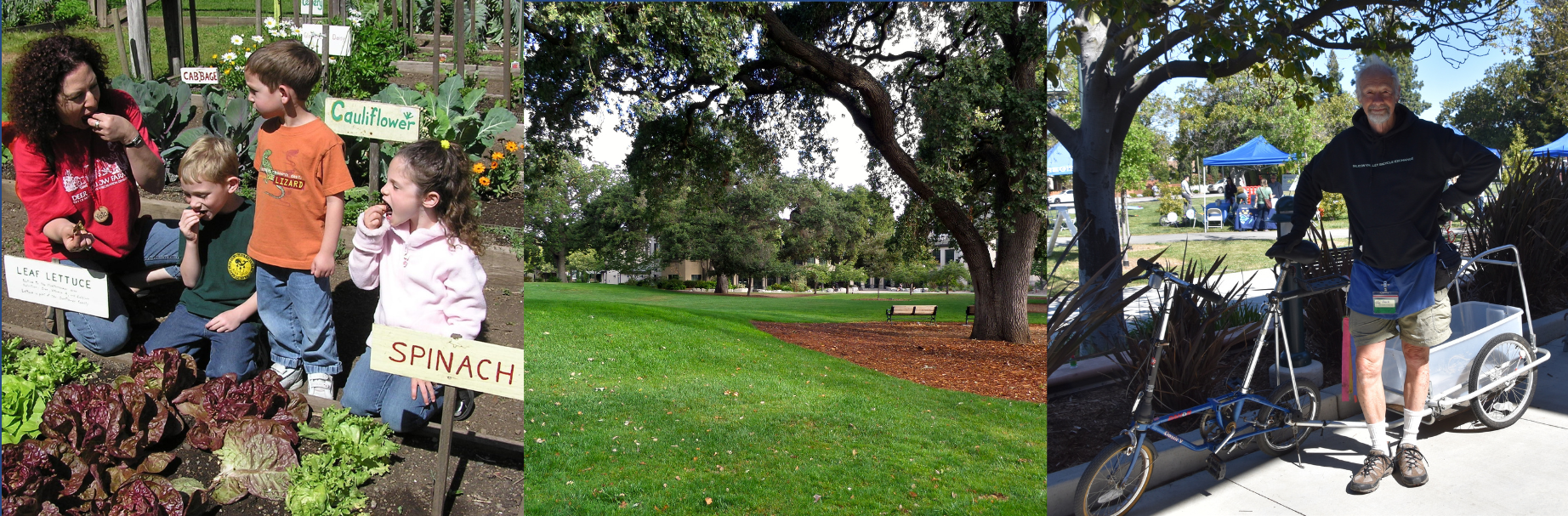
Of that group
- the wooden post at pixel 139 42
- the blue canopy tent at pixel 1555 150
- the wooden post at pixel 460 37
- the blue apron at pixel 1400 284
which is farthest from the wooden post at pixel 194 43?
the blue canopy tent at pixel 1555 150

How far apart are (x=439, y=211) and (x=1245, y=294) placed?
11.3 ft

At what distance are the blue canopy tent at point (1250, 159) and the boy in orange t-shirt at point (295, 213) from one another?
3618mm

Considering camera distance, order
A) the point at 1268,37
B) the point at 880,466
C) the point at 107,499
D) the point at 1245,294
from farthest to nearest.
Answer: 1. the point at 1245,294
2. the point at 1268,37
3. the point at 880,466
4. the point at 107,499

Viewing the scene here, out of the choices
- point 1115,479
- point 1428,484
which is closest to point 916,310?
point 1115,479

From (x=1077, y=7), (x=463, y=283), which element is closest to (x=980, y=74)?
(x=1077, y=7)

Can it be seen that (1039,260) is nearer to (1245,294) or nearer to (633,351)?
(1245,294)

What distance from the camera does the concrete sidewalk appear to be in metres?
3.25

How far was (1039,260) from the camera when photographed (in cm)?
318

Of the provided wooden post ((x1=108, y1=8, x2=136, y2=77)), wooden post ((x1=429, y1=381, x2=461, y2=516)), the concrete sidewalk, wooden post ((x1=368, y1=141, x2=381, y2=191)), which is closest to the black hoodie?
the concrete sidewalk

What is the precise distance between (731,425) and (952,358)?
920 mm

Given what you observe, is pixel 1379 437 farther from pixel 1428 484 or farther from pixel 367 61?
pixel 367 61

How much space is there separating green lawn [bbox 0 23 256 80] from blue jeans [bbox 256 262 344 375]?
0.97 meters

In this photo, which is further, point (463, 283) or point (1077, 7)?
point (1077, 7)

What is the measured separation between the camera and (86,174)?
10.4 feet
